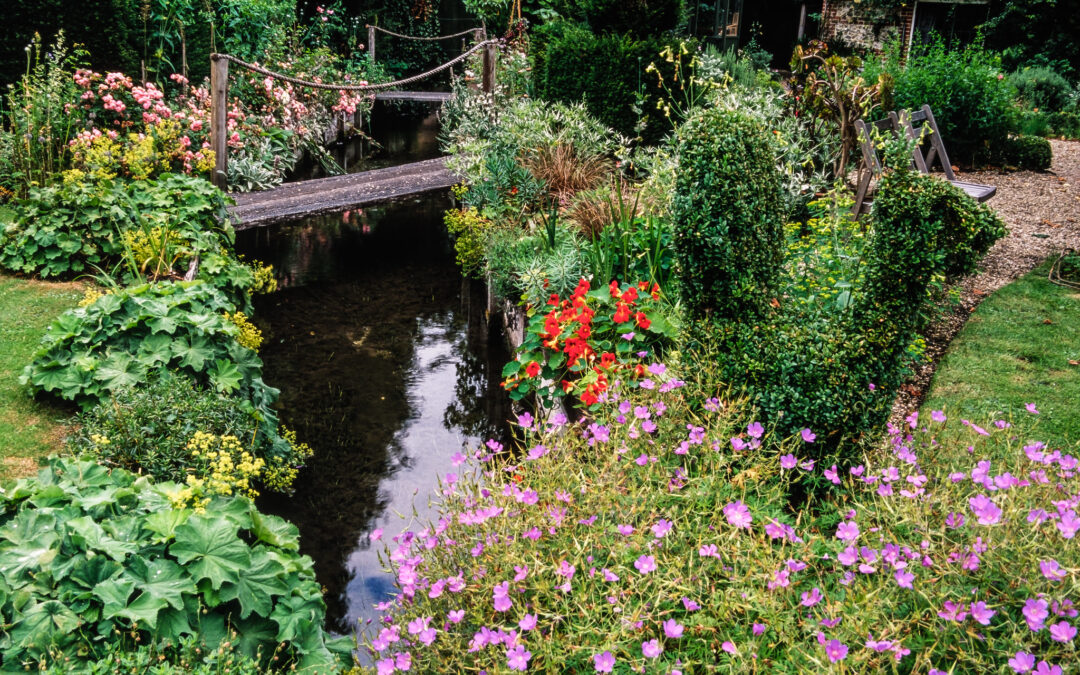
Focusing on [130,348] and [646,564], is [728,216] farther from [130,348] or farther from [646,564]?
[130,348]

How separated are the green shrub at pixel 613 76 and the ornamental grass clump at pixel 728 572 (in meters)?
6.09

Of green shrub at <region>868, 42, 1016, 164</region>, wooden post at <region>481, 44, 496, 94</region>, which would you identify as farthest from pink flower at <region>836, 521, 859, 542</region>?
green shrub at <region>868, 42, 1016, 164</region>

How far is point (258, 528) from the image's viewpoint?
10.8 feet

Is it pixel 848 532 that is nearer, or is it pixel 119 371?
pixel 848 532

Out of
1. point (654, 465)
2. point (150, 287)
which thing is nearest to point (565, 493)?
point (654, 465)

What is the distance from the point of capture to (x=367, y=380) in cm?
597

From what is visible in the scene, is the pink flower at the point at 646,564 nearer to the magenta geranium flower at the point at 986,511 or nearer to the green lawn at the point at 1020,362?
the magenta geranium flower at the point at 986,511

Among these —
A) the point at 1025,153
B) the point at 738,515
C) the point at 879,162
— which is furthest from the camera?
the point at 1025,153

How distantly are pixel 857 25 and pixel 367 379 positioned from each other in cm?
1777

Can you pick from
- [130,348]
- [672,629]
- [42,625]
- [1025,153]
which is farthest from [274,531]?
[1025,153]

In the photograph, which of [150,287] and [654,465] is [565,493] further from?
[150,287]

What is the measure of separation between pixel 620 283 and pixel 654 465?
8.07 feet

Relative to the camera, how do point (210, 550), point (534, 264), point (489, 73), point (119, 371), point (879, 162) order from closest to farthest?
point (210, 550), point (119, 371), point (534, 264), point (879, 162), point (489, 73)

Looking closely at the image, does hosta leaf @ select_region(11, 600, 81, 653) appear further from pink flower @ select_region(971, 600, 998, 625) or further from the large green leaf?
pink flower @ select_region(971, 600, 998, 625)
